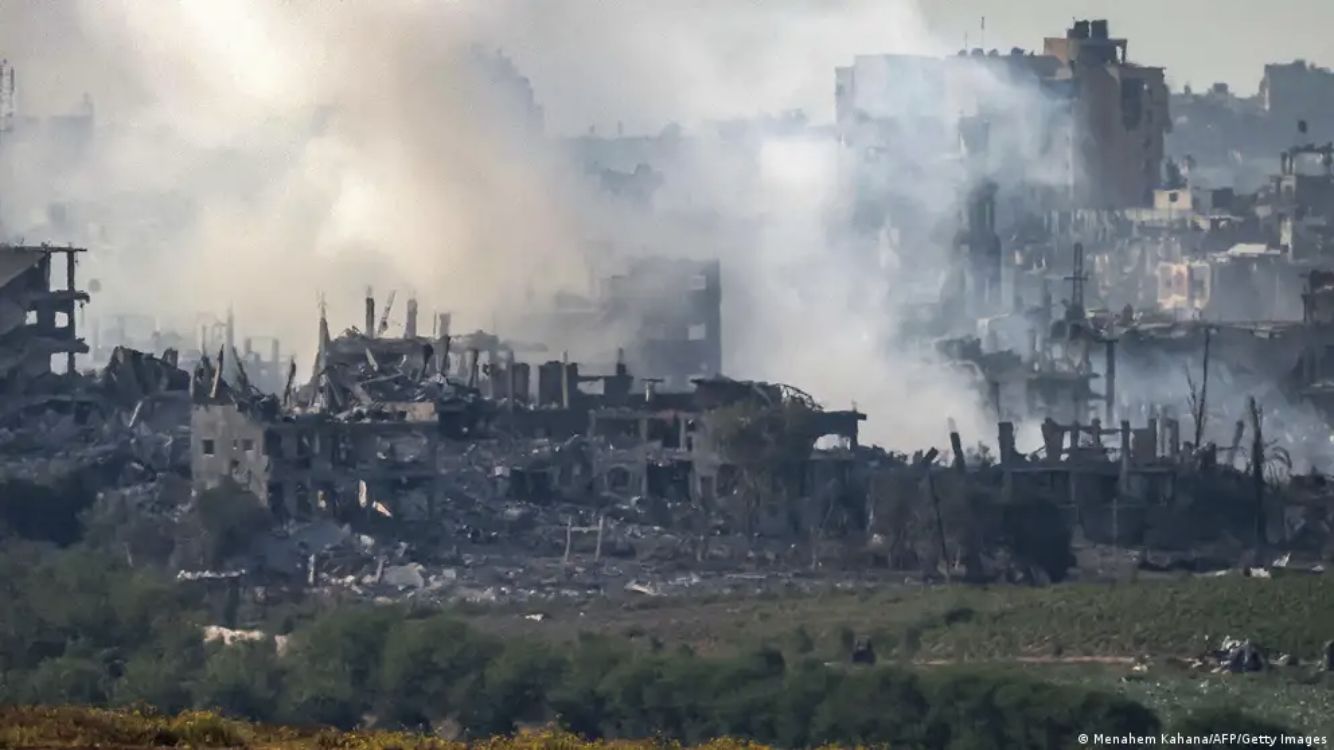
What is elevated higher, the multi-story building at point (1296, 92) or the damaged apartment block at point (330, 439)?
the multi-story building at point (1296, 92)

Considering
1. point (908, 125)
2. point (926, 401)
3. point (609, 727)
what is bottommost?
point (609, 727)

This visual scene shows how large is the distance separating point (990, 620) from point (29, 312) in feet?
122

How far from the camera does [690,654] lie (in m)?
65.1

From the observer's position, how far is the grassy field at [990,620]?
68750 mm

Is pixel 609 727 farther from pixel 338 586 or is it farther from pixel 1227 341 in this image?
pixel 1227 341

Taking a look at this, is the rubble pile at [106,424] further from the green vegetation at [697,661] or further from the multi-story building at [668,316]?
the multi-story building at [668,316]

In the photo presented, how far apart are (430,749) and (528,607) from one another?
104 ft

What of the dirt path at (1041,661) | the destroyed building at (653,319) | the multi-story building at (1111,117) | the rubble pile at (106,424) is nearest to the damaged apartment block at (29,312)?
the rubble pile at (106,424)

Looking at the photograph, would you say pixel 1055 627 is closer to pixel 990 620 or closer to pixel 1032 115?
pixel 990 620

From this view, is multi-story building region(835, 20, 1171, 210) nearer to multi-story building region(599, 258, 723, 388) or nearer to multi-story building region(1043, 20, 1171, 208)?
multi-story building region(1043, 20, 1171, 208)

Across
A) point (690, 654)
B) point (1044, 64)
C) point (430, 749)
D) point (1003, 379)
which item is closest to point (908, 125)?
point (1044, 64)

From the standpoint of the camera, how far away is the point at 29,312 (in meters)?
102

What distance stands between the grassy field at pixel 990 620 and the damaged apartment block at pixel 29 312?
28.0 m

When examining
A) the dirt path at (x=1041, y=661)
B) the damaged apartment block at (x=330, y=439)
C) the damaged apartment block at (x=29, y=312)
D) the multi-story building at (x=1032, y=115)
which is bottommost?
the dirt path at (x=1041, y=661)
